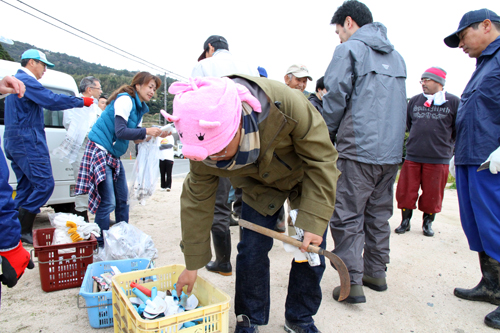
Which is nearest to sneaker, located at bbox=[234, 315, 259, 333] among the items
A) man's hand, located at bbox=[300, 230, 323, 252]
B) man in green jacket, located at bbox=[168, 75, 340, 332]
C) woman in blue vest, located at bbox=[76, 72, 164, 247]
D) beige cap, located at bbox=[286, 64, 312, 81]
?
man in green jacket, located at bbox=[168, 75, 340, 332]

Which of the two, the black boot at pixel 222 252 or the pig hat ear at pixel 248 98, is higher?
the pig hat ear at pixel 248 98

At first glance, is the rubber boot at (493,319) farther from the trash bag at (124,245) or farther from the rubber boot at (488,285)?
the trash bag at (124,245)

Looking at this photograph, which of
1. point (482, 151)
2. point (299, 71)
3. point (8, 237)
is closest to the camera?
point (8, 237)

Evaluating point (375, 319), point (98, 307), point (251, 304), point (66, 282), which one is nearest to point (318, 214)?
point (251, 304)

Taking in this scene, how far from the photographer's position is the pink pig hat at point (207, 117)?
116 centimetres

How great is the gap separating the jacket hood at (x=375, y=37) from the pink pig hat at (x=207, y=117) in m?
1.65

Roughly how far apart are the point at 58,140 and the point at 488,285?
16.6 ft

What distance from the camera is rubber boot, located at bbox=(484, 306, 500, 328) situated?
207cm

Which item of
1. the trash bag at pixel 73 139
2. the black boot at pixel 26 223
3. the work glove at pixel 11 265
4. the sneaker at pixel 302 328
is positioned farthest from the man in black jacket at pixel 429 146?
the black boot at pixel 26 223

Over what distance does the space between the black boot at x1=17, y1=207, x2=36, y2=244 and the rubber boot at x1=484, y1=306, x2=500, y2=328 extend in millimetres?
4258

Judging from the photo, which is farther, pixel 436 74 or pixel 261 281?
pixel 436 74

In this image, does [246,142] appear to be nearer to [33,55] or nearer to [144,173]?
[144,173]

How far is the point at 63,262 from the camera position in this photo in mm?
2535

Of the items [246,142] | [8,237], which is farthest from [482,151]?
[8,237]
